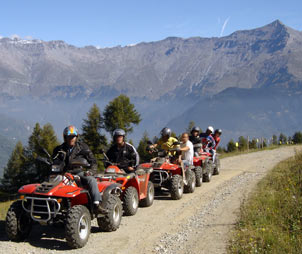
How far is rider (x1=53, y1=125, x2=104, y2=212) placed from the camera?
8586 millimetres

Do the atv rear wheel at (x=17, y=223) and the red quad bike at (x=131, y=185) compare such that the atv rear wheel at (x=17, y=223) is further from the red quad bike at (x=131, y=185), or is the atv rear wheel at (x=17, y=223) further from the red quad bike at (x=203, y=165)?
the red quad bike at (x=203, y=165)

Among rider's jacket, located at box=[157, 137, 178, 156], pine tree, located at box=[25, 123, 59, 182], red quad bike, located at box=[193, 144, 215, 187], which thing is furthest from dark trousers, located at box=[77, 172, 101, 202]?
pine tree, located at box=[25, 123, 59, 182]

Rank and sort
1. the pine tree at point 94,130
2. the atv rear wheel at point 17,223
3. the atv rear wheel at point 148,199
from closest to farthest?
the atv rear wheel at point 17,223 < the atv rear wheel at point 148,199 < the pine tree at point 94,130

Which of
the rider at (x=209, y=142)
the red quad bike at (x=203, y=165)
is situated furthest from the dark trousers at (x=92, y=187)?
the rider at (x=209, y=142)

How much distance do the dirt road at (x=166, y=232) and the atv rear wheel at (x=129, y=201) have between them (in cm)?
20

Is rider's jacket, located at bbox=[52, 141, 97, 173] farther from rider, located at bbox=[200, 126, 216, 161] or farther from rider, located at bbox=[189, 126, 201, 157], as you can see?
rider, located at bbox=[200, 126, 216, 161]

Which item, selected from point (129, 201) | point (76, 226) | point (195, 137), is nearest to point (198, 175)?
point (195, 137)

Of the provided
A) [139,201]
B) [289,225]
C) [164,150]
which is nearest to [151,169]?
[139,201]

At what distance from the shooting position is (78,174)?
8.77 m

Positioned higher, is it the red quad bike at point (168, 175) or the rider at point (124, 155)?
the rider at point (124, 155)

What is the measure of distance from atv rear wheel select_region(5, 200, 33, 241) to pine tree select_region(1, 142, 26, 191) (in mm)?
49285

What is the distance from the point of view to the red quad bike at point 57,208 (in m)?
7.90

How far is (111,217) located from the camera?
29.7 ft

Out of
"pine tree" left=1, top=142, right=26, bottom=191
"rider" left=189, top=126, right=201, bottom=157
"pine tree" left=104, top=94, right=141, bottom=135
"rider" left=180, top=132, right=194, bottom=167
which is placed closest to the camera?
"rider" left=180, top=132, right=194, bottom=167
